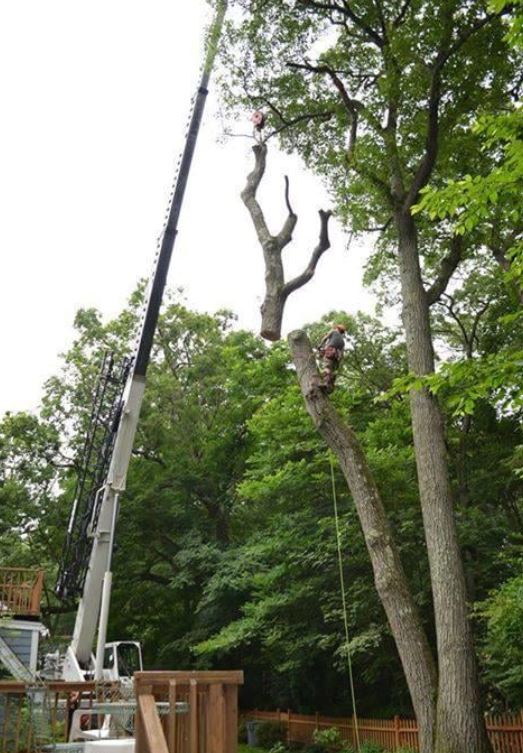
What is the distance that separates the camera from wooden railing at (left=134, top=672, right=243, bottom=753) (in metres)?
3.48

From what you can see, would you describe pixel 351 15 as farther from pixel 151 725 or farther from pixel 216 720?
pixel 151 725

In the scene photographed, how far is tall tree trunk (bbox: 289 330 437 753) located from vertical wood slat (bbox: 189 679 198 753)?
3979 millimetres

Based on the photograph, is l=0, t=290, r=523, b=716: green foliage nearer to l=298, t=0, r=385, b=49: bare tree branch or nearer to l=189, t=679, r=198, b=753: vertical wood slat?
l=189, t=679, r=198, b=753: vertical wood slat

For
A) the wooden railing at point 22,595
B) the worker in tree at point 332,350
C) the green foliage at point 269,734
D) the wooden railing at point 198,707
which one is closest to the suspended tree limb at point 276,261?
the worker in tree at point 332,350

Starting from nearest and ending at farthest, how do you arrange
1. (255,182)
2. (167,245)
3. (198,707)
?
1. (198,707)
2. (255,182)
3. (167,245)

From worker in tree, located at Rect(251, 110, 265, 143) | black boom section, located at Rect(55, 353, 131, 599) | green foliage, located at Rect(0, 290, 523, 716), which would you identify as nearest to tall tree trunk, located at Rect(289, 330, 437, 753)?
green foliage, located at Rect(0, 290, 523, 716)

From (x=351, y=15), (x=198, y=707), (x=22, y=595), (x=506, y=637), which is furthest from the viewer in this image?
(x=22, y=595)

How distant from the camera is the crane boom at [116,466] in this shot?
9.98 metres

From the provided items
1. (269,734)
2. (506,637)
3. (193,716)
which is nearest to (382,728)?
(269,734)

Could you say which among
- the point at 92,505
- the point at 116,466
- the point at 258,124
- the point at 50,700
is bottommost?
the point at 50,700

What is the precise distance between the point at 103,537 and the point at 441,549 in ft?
16.8

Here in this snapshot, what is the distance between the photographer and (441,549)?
24.0 feet

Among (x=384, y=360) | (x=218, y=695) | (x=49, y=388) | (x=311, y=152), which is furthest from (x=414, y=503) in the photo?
(x=49, y=388)

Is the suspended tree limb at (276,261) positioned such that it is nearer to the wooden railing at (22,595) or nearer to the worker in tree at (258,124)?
the worker in tree at (258,124)
